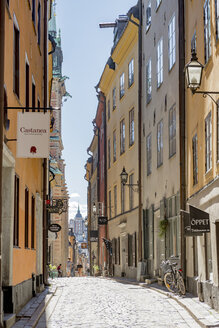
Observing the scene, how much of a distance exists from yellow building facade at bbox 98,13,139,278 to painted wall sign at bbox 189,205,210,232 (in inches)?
563

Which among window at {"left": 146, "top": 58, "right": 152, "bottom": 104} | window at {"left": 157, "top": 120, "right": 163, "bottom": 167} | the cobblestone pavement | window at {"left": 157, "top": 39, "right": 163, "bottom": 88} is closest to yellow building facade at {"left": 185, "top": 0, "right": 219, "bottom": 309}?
the cobblestone pavement

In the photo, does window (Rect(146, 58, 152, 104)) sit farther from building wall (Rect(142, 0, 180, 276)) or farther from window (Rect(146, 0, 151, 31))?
window (Rect(146, 0, 151, 31))

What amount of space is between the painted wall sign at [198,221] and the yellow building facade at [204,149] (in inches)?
4.8

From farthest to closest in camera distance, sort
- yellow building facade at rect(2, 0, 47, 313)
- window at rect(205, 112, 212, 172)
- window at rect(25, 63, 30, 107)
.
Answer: window at rect(25, 63, 30, 107), window at rect(205, 112, 212, 172), yellow building facade at rect(2, 0, 47, 313)

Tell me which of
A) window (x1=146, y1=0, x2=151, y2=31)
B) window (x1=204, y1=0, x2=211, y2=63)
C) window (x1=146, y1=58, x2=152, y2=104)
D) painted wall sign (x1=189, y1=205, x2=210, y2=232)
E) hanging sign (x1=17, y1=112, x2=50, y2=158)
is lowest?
painted wall sign (x1=189, y1=205, x2=210, y2=232)

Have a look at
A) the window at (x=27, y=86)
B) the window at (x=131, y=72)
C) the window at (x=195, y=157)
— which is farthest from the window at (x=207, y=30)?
the window at (x=131, y=72)

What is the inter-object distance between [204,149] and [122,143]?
61.7 feet

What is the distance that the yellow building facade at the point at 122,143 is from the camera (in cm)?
3075

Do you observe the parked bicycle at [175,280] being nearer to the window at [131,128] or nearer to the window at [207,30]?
the window at [207,30]

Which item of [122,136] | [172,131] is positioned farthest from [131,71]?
[172,131]

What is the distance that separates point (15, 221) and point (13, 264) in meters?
1.25

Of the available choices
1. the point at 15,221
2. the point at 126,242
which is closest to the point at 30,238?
the point at 15,221

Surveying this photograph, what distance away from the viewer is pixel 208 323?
1119 cm

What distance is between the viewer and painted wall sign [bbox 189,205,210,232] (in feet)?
46.4
